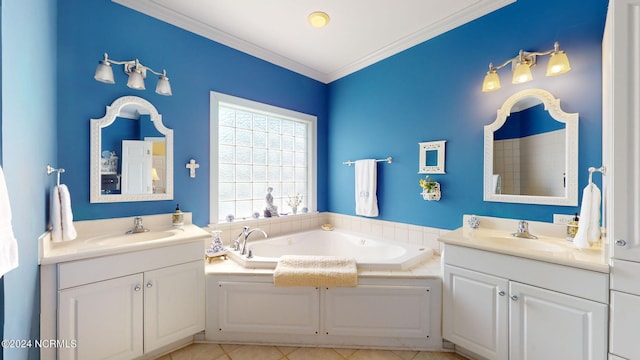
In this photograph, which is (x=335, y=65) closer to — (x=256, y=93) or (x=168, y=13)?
(x=256, y=93)

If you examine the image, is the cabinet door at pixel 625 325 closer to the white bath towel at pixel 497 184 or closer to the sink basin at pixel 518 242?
the sink basin at pixel 518 242

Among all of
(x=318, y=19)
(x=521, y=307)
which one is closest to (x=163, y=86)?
(x=318, y=19)

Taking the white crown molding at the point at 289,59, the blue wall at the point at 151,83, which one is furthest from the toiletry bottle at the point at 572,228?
the blue wall at the point at 151,83

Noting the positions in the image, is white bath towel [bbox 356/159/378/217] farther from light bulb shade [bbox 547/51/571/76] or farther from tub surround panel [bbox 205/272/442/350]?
light bulb shade [bbox 547/51/571/76]

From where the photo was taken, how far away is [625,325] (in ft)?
3.82

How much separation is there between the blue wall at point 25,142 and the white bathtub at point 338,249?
1.18 m

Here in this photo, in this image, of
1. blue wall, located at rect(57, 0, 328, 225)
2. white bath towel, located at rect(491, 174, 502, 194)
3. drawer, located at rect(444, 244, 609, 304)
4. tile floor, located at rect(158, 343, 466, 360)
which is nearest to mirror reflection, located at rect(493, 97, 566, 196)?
white bath towel, located at rect(491, 174, 502, 194)

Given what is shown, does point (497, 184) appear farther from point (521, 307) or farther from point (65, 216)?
point (65, 216)

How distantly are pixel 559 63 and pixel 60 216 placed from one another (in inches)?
136

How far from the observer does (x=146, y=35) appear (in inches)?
83.4

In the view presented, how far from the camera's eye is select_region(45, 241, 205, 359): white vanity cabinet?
145cm

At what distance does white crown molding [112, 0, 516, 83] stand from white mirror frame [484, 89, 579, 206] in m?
0.83

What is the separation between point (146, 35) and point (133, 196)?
4.56 feet

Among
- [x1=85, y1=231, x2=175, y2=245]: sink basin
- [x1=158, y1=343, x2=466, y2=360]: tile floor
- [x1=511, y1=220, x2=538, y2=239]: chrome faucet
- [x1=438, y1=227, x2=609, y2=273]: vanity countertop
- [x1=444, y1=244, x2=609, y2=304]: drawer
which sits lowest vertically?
[x1=158, y1=343, x2=466, y2=360]: tile floor
